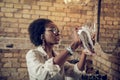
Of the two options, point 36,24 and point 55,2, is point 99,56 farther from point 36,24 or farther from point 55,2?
point 55,2

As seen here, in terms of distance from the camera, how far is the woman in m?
1.30

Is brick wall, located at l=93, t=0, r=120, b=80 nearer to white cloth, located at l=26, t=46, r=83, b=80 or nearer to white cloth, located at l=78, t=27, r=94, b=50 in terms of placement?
white cloth, located at l=78, t=27, r=94, b=50

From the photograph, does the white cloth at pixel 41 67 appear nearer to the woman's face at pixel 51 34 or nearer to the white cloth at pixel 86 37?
the woman's face at pixel 51 34

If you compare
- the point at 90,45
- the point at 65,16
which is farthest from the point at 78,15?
the point at 90,45

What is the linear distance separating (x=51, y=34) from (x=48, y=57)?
194mm

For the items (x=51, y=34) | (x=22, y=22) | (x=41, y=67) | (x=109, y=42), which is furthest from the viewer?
(x=22, y=22)

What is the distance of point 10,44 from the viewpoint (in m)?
3.61

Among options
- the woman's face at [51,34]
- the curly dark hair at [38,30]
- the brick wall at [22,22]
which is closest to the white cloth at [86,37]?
the woman's face at [51,34]

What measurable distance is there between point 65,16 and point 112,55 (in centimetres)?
197

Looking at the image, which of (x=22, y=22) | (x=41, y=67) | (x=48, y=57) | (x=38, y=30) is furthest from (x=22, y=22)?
(x=41, y=67)

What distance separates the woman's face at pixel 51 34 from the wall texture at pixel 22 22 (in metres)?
2.17

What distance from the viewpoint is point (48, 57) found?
156cm

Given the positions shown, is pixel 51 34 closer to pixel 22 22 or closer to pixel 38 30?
pixel 38 30

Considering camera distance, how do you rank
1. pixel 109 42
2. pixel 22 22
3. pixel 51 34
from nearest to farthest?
pixel 51 34
pixel 109 42
pixel 22 22
